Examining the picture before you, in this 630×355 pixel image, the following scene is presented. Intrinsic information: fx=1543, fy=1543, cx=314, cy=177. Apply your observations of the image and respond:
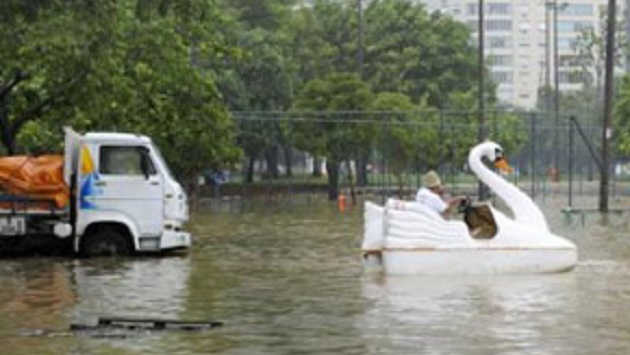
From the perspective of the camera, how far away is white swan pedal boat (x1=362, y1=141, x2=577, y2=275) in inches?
913

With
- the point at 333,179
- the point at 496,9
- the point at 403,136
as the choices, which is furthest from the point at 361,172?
the point at 496,9

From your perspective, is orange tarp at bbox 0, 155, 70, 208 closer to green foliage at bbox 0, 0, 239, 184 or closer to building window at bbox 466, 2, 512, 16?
green foliage at bbox 0, 0, 239, 184

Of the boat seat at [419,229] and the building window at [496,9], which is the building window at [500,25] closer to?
the building window at [496,9]

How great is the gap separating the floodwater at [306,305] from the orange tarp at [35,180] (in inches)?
48.5

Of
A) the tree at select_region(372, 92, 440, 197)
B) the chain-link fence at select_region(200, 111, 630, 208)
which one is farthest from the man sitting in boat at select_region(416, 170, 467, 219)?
the tree at select_region(372, 92, 440, 197)

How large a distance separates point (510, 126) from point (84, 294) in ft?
177

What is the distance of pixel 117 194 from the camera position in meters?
28.0

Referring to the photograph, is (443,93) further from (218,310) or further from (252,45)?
(218,310)

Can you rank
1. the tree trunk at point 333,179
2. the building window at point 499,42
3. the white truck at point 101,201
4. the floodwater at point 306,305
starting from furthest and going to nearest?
the building window at point 499,42
the tree trunk at point 333,179
the white truck at point 101,201
the floodwater at point 306,305

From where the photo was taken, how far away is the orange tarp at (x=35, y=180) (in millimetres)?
27922

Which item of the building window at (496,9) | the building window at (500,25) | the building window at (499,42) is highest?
the building window at (496,9)

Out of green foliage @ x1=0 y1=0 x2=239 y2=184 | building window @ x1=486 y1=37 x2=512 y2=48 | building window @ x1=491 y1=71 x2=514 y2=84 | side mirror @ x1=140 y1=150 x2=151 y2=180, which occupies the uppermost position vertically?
building window @ x1=486 y1=37 x2=512 y2=48

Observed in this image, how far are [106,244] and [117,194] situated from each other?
1.04 meters

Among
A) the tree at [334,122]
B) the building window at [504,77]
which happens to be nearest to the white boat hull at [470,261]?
the tree at [334,122]
